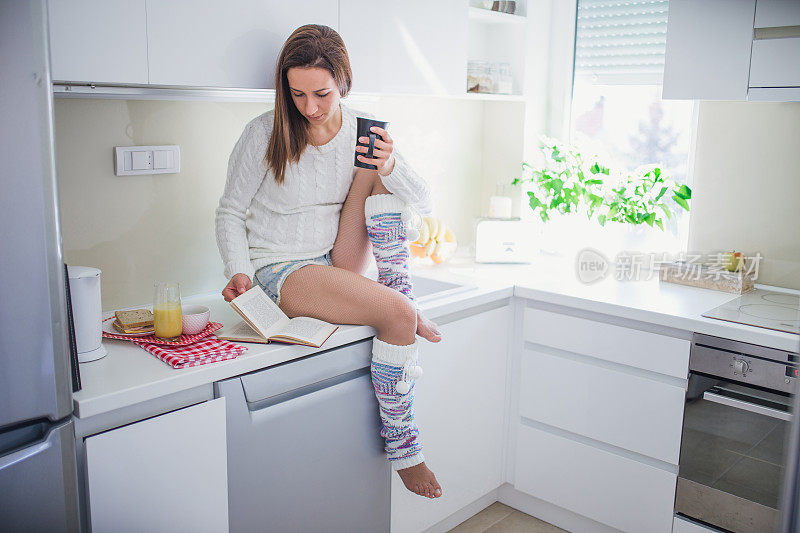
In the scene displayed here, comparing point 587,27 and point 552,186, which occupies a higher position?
point 587,27

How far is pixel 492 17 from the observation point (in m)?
2.67

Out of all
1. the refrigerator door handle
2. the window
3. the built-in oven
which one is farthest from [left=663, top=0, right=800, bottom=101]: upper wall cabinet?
the refrigerator door handle

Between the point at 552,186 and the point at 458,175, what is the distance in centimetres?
44

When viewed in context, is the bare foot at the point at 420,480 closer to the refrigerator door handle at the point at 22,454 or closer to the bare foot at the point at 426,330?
the bare foot at the point at 426,330

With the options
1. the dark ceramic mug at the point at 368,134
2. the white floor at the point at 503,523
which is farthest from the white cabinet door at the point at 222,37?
the white floor at the point at 503,523

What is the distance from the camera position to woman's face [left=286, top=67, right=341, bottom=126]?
1814 mm

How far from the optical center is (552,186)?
2.77m

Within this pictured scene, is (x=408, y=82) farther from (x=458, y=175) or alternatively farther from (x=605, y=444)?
(x=605, y=444)

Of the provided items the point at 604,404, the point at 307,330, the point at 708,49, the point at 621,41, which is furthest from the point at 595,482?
the point at 621,41

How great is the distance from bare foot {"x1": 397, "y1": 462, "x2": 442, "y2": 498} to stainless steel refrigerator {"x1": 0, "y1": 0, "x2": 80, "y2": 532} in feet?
3.08

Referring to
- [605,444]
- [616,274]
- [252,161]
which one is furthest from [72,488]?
[616,274]

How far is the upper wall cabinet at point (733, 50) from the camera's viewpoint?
201cm

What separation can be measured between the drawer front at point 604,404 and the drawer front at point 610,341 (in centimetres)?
5

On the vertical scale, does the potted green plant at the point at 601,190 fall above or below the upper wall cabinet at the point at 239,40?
below
